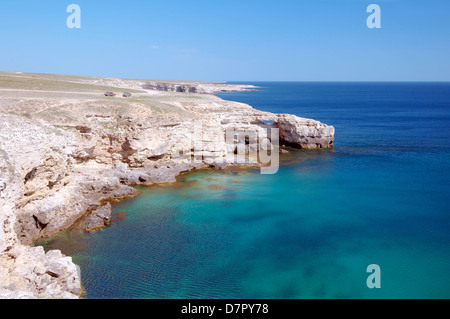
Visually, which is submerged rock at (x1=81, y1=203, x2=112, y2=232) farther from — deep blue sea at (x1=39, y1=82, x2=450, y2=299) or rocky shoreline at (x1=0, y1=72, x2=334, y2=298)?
deep blue sea at (x1=39, y1=82, x2=450, y2=299)

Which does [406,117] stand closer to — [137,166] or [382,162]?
[382,162]

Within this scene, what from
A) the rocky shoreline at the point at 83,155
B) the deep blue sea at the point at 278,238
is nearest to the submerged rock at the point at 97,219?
the rocky shoreline at the point at 83,155

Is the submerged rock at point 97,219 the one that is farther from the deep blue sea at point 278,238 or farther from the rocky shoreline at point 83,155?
the deep blue sea at point 278,238

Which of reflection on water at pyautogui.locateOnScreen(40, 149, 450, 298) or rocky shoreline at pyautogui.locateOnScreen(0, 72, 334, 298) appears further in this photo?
reflection on water at pyautogui.locateOnScreen(40, 149, 450, 298)

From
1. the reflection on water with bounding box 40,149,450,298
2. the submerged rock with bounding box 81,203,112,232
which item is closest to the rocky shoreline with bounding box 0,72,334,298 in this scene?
the submerged rock with bounding box 81,203,112,232

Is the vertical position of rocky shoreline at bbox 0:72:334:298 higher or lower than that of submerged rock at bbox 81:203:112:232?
higher
